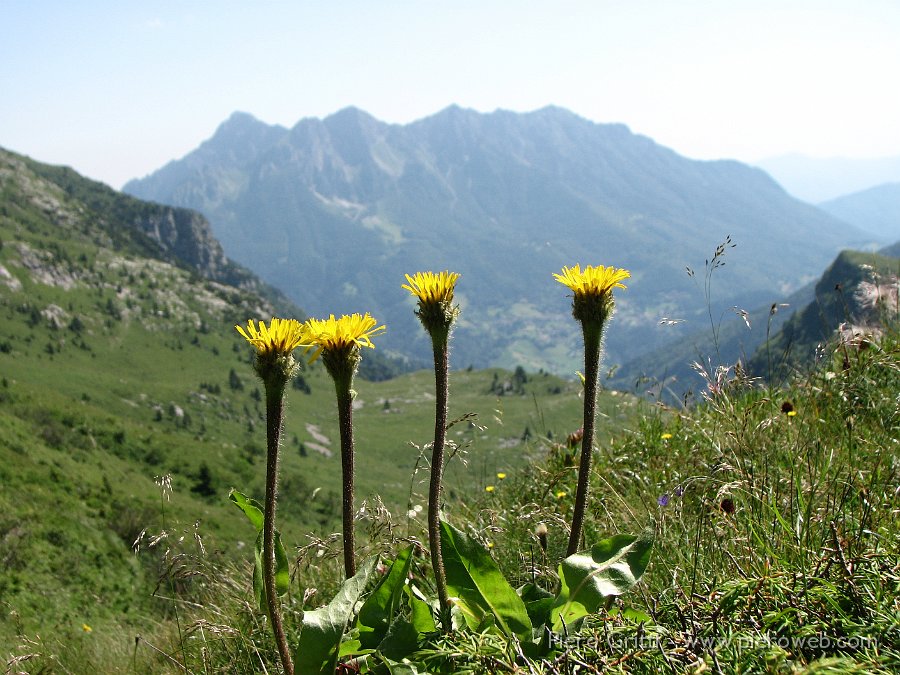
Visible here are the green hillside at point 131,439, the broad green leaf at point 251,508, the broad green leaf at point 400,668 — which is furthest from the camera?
the green hillside at point 131,439

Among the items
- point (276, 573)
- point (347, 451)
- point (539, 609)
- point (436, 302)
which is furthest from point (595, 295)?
point (276, 573)

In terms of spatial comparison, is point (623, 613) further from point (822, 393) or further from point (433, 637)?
point (822, 393)

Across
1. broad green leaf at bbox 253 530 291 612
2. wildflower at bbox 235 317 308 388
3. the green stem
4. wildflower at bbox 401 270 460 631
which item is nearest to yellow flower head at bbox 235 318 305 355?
wildflower at bbox 235 317 308 388

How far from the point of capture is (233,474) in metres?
95.9

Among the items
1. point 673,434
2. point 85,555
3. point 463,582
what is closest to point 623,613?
point 463,582

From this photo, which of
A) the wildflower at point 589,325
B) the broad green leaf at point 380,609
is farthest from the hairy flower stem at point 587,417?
the broad green leaf at point 380,609

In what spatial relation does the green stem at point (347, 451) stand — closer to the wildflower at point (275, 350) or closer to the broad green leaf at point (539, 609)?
the wildflower at point (275, 350)

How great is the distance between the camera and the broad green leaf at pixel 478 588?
2559 mm

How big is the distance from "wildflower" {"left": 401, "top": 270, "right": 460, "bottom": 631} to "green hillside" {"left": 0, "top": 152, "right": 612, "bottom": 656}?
0.31 meters

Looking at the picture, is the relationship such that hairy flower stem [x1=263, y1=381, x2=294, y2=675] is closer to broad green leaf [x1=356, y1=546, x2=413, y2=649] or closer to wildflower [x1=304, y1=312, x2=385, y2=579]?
wildflower [x1=304, y1=312, x2=385, y2=579]

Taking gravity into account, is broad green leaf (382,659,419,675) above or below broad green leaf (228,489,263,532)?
below

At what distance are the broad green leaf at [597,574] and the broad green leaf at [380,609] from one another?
0.69 m

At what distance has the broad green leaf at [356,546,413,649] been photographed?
104 inches

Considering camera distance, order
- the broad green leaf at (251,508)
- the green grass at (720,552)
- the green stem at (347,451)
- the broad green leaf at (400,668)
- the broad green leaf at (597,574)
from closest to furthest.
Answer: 1. the green grass at (720,552)
2. the broad green leaf at (400,668)
3. the broad green leaf at (597,574)
4. the green stem at (347,451)
5. the broad green leaf at (251,508)
